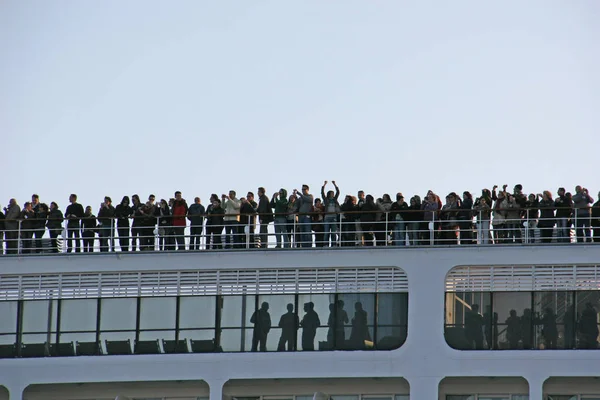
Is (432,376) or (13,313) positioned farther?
(13,313)

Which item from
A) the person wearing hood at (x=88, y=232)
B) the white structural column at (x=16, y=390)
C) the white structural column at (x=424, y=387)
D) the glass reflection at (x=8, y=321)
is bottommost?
the white structural column at (x=16, y=390)

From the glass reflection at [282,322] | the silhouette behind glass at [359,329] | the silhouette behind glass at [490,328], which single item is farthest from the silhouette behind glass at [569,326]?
the glass reflection at [282,322]

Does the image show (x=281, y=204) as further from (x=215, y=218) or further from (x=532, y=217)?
(x=532, y=217)

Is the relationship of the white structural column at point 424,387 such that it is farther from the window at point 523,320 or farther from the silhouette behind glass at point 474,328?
the silhouette behind glass at point 474,328

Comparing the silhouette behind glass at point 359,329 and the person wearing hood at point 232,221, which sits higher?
the person wearing hood at point 232,221

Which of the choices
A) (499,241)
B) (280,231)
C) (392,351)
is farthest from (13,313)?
(499,241)

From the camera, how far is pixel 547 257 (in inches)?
1310

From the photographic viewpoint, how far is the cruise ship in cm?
3303

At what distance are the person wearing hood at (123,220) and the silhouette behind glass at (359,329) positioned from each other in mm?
6278

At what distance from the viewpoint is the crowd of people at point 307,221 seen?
111 feet

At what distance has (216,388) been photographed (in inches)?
1332

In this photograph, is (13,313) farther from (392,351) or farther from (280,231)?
(392,351)

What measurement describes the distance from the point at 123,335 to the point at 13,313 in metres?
3.08

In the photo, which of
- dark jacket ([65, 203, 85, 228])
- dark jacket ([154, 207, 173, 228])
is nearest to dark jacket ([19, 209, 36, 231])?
dark jacket ([65, 203, 85, 228])
